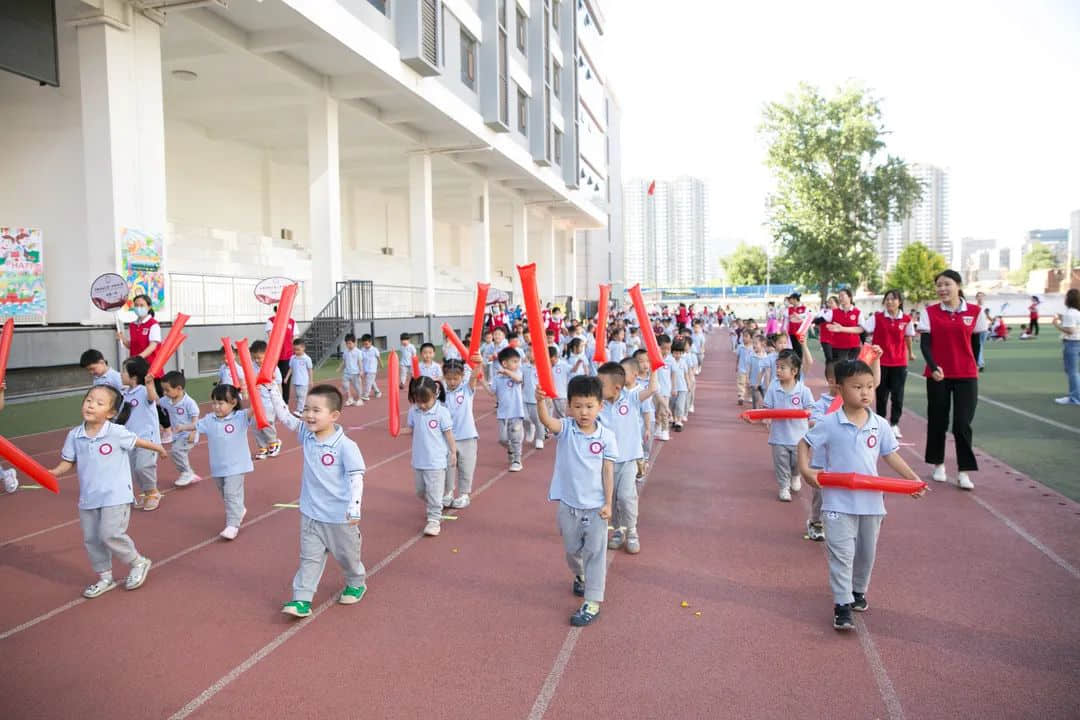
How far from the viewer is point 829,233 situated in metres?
37.7

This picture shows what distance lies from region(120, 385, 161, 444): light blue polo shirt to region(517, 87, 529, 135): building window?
82.8 feet

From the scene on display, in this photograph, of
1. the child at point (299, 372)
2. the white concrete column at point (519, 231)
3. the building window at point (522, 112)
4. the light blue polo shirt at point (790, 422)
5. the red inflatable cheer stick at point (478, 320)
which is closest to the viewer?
the red inflatable cheer stick at point (478, 320)

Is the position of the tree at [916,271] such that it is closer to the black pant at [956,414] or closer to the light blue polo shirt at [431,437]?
the black pant at [956,414]

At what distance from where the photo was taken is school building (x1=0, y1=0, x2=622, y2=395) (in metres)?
12.5

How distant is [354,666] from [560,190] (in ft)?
111

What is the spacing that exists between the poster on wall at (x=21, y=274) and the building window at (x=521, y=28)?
886 inches

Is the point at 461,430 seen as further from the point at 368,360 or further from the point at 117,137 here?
the point at 117,137

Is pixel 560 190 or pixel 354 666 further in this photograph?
pixel 560 190

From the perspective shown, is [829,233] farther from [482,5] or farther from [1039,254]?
[1039,254]

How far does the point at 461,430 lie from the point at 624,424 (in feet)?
6.41

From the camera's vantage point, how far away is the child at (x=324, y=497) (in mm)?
4382

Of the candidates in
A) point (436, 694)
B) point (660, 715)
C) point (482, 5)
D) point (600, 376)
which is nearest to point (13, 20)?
point (600, 376)

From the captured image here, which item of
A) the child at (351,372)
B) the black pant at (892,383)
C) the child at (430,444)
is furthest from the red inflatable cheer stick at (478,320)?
the child at (351,372)

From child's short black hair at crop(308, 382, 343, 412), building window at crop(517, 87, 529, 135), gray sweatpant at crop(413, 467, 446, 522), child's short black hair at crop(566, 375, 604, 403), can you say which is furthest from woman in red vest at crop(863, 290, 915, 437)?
building window at crop(517, 87, 529, 135)
